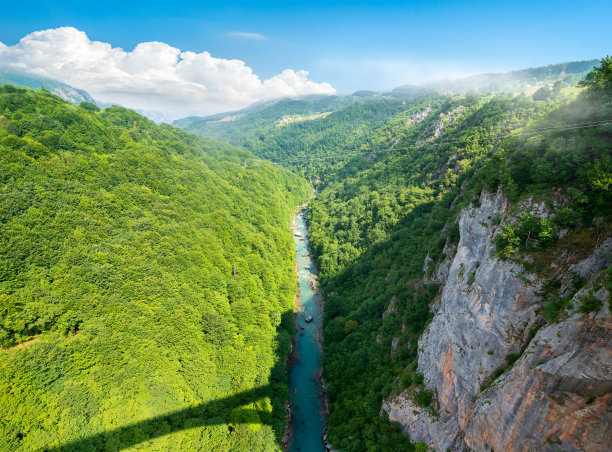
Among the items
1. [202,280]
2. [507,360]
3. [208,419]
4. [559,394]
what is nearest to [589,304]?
[559,394]

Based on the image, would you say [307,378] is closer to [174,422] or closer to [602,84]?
[174,422]

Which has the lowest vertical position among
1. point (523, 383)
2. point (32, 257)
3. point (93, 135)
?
point (523, 383)

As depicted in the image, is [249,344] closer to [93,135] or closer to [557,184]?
[557,184]

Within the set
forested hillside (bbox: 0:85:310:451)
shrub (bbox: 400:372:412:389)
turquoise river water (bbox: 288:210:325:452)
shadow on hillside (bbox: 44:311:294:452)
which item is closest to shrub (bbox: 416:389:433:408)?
shrub (bbox: 400:372:412:389)

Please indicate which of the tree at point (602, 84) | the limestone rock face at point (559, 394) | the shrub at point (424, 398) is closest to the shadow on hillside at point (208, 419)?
the shrub at point (424, 398)

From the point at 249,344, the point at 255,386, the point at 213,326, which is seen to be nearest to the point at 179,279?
the point at 213,326

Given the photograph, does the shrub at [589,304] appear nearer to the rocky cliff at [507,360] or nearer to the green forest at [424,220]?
the rocky cliff at [507,360]

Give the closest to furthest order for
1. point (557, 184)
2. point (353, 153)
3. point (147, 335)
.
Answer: point (557, 184), point (147, 335), point (353, 153)
